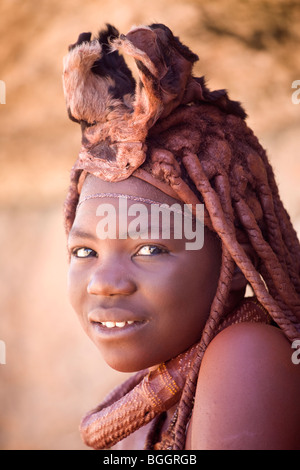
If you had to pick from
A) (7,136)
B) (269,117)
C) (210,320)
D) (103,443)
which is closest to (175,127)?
(210,320)

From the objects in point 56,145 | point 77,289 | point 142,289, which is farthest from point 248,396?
point 56,145

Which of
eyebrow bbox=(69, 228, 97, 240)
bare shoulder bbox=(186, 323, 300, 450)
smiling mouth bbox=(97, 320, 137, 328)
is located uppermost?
eyebrow bbox=(69, 228, 97, 240)

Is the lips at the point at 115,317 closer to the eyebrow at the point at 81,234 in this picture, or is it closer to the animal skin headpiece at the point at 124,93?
the eyebrow at the point at 81,234

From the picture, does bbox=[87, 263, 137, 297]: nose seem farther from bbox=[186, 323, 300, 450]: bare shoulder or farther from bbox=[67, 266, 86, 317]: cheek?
bbox=[186, 323, 300, 450]: bare shoulder

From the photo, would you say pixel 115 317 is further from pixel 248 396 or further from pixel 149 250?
pixel 248 396

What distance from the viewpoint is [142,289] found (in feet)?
4.63

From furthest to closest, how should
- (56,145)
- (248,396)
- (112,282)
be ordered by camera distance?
(56,145) → (112,282) → (248,396)

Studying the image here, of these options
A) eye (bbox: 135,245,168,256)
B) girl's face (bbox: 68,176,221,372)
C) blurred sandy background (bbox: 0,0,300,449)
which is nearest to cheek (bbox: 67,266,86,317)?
girl's face (bbox: 68,176,221,372)

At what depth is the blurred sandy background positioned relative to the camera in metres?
2.58

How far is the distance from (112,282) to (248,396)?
40 centimetres

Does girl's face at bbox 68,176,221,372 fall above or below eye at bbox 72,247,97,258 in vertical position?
below


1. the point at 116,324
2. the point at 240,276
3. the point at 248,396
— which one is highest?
the point at 240,276

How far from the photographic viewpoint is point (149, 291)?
4.62 ft

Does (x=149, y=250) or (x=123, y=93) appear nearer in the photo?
(x=149, y=250)
